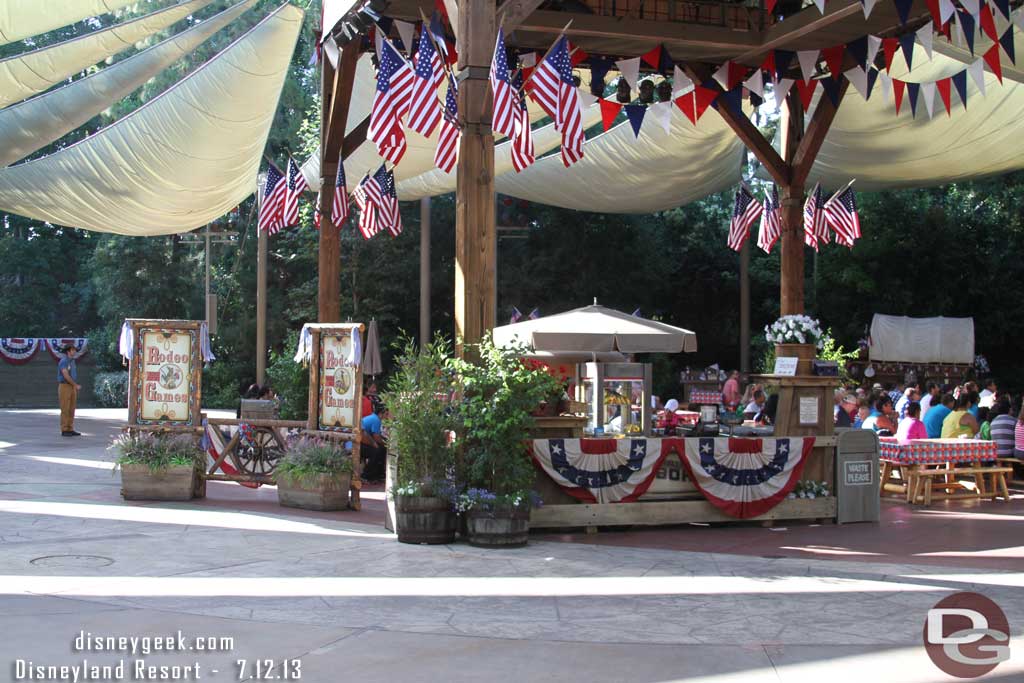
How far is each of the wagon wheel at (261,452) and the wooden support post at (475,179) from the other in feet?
11.3

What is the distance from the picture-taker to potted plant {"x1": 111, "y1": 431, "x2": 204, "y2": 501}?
1099 cm

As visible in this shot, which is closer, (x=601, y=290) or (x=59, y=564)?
(x=59, y=564)

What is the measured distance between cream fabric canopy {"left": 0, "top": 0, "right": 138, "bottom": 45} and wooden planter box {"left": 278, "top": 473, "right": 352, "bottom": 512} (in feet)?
22.4

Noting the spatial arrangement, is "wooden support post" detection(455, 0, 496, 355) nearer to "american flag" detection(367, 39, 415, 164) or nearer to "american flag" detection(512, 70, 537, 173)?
"american flag" detection(512, 70, 537, 173)

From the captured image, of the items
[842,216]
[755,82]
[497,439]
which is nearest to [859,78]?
[755,82]

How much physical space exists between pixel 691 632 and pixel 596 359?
8.19 metres

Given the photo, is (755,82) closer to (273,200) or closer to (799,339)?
(799,339)

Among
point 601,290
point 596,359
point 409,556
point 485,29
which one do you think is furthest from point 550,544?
point 601,290

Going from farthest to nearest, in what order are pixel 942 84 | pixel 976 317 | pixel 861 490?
pixel 976 317, pixel 942 84, pixel 861 490

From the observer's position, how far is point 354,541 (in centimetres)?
887

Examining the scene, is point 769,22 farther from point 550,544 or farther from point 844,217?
point 550,544

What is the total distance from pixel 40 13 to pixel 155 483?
20.9 feet

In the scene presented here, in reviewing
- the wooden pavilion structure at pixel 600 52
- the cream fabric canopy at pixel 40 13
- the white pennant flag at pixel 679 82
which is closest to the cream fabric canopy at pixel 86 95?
the cream fabric canopy at pixel 40 13

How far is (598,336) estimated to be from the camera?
11.8m
